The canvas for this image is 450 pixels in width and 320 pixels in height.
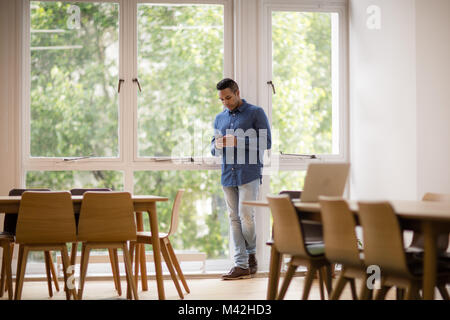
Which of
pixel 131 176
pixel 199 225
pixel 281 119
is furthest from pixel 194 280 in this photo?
pixel 281 119

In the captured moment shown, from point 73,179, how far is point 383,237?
3.80m

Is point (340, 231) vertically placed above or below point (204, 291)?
above

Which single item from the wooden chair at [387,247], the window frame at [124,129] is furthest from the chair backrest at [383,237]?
the window frame at [124,129]

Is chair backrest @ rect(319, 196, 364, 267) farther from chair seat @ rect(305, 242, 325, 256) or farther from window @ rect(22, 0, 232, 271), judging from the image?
window @ rect(22, 0, 232, 271)

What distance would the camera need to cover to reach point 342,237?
8.21 ft

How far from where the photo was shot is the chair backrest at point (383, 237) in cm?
219

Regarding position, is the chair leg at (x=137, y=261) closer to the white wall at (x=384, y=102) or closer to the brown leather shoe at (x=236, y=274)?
the brown leather shoe at (x=236, y=274)

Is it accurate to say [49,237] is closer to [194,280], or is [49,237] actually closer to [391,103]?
[194,280]

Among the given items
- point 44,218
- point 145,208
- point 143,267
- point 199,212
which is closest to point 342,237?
point 145,208

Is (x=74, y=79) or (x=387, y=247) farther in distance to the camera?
(x=74, y=79)

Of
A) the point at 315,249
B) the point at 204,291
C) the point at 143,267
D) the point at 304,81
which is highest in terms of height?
the point at 304,81

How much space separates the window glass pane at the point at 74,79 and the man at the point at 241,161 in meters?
1.15

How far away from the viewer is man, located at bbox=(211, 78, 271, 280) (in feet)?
16.4

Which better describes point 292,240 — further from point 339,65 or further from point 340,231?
point 339,65
